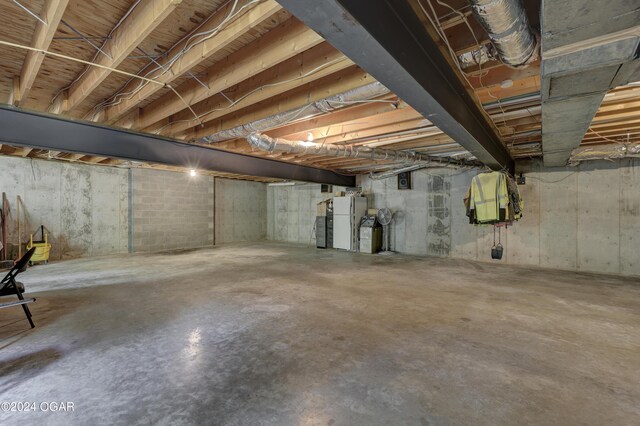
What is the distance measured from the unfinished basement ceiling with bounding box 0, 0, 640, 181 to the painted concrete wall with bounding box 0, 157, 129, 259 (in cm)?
357

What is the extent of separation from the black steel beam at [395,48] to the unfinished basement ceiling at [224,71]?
0.35 ft

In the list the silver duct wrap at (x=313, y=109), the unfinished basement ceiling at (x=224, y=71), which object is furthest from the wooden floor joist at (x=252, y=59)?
the silver duct wrap at (x=313, y=109)

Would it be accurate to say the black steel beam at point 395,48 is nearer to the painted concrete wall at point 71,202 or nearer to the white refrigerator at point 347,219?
the white refrigerator at point 347,219

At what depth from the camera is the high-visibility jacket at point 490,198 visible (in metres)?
A: 3.69

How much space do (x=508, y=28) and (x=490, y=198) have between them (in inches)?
118

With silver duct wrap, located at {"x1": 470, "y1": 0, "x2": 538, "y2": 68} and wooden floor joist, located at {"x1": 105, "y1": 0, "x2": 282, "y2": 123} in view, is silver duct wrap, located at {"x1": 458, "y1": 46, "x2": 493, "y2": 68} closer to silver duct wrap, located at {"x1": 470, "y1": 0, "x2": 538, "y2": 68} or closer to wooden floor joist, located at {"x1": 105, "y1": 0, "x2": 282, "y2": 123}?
silver duct wrap, located at {"x1": 470, "y1": 0, "x2": 538, "y2": 68}

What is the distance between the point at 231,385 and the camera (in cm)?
179

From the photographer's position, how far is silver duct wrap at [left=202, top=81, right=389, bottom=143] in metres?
2.24

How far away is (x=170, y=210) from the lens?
7.60 metres

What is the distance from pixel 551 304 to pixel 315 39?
3.88 metres

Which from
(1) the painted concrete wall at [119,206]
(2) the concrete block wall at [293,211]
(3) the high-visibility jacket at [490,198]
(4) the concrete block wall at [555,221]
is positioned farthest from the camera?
(2) the concrete block wall at [293,211]

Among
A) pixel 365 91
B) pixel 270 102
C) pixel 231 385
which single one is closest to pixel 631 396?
pixel 231 385

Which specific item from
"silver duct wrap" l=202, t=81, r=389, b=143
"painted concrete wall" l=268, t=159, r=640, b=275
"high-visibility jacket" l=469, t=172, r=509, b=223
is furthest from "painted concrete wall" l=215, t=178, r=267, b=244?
"high-visibility jacket" l=469, t=172, r=509, b=223

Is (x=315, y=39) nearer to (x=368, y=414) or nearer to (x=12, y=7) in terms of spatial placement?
(x=12, y=7)
